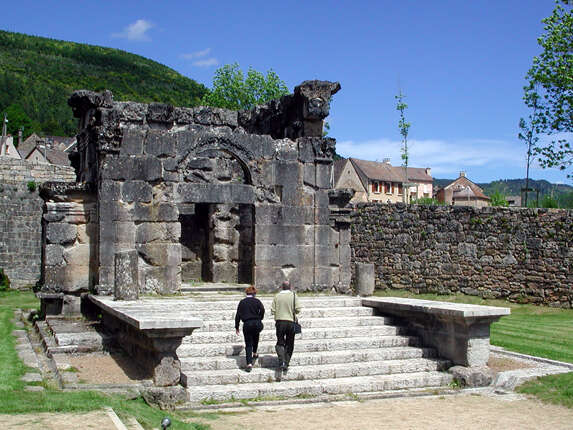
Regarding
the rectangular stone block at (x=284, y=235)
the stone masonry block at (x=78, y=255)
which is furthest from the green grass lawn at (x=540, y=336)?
the stone masonry block at (x=78, y=255)

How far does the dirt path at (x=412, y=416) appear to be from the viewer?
9039mm

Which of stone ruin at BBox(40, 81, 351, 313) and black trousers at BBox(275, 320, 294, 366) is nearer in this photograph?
black trousers at BBox(275, 320, 294, 366)

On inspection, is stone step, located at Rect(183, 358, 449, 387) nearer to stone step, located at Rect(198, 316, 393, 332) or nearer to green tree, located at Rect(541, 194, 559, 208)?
stone step, located at Rect(198, 316, 393, 332)

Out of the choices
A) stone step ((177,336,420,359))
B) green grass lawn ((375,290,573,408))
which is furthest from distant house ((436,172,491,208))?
stone step ((177,336,420,359))

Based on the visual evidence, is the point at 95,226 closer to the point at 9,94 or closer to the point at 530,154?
the point at 530,154

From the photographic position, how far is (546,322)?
19.5 metres

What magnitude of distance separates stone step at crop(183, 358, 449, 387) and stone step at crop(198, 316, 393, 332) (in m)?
1.41

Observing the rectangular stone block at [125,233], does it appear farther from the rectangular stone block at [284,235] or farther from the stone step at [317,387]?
the stone step at [317,387]

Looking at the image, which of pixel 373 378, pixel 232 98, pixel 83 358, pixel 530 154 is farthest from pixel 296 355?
pixel 232 98

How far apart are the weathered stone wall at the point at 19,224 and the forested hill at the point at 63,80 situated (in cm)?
5527

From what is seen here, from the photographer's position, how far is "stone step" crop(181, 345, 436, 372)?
10867 millimetres

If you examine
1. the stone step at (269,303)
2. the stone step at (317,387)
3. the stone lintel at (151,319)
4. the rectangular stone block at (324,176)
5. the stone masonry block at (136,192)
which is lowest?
the stone step at (317,387)

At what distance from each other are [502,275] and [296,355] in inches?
560

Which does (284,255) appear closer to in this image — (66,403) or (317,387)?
(317,387)
